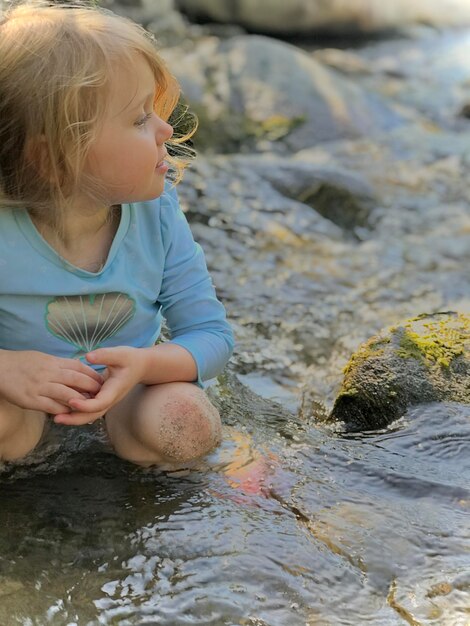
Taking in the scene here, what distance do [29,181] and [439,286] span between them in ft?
9.22

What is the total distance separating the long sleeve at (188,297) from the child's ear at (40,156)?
0.38 meters

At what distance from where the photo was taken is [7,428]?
2.31 metres

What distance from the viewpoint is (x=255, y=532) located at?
7.26 feet

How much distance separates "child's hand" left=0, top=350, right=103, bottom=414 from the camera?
2213 millimetres

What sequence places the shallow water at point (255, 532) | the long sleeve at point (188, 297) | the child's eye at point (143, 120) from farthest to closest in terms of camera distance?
the long sleeve at point (188, 297) < the child's eye at point (143, 120) < the shallow water at point (255, 532)

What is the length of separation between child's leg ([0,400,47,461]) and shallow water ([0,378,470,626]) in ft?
0.20

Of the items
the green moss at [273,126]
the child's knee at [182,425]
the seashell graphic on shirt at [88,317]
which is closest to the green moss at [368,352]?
the child's knee at [182,425]

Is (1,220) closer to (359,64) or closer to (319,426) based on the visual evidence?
(319,426)

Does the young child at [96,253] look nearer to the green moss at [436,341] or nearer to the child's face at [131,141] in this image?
the child's face at [131,141]

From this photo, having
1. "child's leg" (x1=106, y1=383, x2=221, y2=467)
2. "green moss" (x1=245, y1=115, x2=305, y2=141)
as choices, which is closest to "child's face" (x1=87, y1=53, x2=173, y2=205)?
"child's leg" (x1=106, y1=383, x2=221, y2=467)

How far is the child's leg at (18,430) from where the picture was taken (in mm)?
2293

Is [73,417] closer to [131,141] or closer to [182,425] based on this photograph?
[182,425]

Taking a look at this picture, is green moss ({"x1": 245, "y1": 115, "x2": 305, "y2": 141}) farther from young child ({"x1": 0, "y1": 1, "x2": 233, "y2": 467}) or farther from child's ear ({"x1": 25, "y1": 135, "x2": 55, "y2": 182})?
child's ear ({"x1": 25, "y1": 135, "x2": 55, "y2": 182})

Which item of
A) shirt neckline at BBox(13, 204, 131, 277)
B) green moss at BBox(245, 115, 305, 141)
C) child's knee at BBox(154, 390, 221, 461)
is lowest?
green moss at BBox(245, 115, 305, 141)
